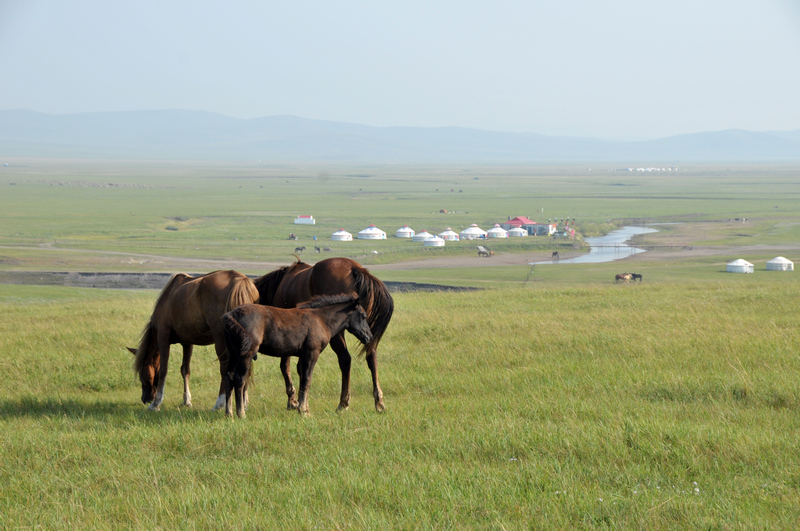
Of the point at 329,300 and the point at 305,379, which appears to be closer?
the point at 305,379

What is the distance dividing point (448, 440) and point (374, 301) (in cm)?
264

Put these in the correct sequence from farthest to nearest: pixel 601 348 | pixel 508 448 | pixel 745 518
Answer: pixel 601 348 < pixel 508 448 < pixel 745 518

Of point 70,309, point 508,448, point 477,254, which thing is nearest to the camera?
point 508,448

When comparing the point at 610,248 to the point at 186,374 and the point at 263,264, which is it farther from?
the point at 186,374

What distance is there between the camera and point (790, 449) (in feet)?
21.1

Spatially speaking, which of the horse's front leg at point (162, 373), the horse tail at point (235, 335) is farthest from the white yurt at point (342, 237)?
the horse tail at point (235, 335)

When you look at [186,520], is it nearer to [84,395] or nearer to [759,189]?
[84,395]

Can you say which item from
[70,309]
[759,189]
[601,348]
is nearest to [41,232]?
[70,309]

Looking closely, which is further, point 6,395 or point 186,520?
point 6,395

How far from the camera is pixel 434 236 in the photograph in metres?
88.9

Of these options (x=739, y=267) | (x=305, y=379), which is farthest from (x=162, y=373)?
(x=739, y=267)

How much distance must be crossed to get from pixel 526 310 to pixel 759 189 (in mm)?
195846

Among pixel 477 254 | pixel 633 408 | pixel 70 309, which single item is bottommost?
pixel 477 254

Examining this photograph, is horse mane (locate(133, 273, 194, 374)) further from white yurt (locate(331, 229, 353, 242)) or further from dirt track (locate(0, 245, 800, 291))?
white yurt (locate(331, 229, 353, 242))
